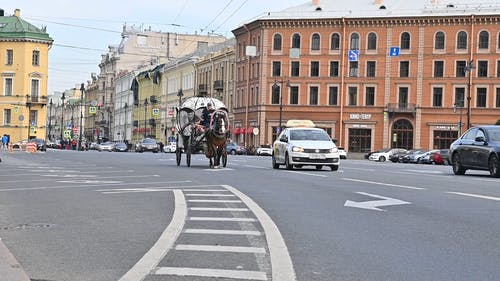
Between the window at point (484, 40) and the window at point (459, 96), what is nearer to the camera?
the window at point (484, 40)

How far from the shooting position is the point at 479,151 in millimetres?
27625

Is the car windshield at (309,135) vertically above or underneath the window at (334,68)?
underneath

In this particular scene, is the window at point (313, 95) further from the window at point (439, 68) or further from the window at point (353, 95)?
the window at point (439, 68)

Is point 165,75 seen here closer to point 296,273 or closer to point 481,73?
point 481,73

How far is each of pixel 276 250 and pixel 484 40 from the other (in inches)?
3200

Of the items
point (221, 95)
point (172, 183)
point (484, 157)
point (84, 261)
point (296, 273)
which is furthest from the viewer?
point (221, 95)

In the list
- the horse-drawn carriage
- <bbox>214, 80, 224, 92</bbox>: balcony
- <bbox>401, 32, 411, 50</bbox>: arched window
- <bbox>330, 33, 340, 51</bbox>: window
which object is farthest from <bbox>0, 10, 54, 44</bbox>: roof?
the horse-drawn carriage

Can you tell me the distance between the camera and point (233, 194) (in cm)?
1698

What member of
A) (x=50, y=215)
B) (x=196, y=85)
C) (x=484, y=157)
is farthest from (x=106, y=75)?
(x=50, y=215)

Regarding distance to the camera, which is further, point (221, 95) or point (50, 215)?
point (221, 95)

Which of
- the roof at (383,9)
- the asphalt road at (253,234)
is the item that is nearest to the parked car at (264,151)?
the roof at (383,9)

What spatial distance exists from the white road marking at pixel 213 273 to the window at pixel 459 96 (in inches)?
3227

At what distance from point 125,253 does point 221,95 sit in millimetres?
100679

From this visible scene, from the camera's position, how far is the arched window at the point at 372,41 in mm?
90188
